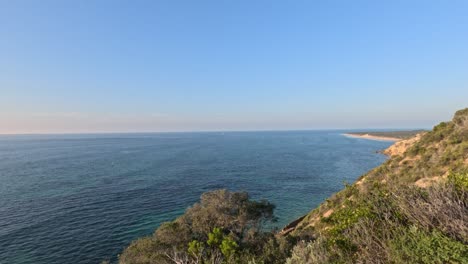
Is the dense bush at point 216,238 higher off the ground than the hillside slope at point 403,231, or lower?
lower

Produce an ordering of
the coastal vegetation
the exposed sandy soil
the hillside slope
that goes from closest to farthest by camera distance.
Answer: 1. the hillside slope
2. the coastal vegetation
3. the exposed sandy soil

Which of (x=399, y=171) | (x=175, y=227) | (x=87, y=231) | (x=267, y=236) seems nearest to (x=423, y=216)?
(x=267, y=236)

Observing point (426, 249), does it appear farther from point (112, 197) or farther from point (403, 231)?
point (112, 197)

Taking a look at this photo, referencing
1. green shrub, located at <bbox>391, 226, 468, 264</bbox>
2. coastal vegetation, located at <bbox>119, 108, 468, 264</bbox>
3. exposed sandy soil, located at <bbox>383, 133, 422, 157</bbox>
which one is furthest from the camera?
exposed sandy soil, located at <bbox>383, 133, 422, 157</bbox>

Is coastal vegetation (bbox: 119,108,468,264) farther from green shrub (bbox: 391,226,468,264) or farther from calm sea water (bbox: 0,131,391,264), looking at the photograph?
calm sea water (bbox: 0,131,391,264)

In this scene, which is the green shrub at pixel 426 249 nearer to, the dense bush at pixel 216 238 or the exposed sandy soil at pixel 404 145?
the dense bush at pixel 216 238

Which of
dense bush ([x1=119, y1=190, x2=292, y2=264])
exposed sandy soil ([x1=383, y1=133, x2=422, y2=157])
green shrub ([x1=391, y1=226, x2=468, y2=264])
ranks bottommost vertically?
dense bush ([x1=119, y1=190, x2=292, y2=264])

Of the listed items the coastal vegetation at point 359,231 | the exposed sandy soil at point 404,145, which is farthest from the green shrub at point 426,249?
the exposed sandy soil at point 404,145

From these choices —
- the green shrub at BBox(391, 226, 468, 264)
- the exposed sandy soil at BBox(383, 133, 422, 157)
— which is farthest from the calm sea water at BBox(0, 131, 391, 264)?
the green shrub at BBox(391, 226, 468, 264)

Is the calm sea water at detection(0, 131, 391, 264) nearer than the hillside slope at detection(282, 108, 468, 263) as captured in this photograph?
No

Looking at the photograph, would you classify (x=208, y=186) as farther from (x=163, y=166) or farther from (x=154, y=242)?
(x=154, y=242)

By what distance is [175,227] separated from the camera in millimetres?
20828

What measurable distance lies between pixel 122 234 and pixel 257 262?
95.4ft

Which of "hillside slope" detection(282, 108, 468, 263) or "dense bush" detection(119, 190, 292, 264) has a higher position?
"hillside slope" detection(282, 108, 468, 263)
